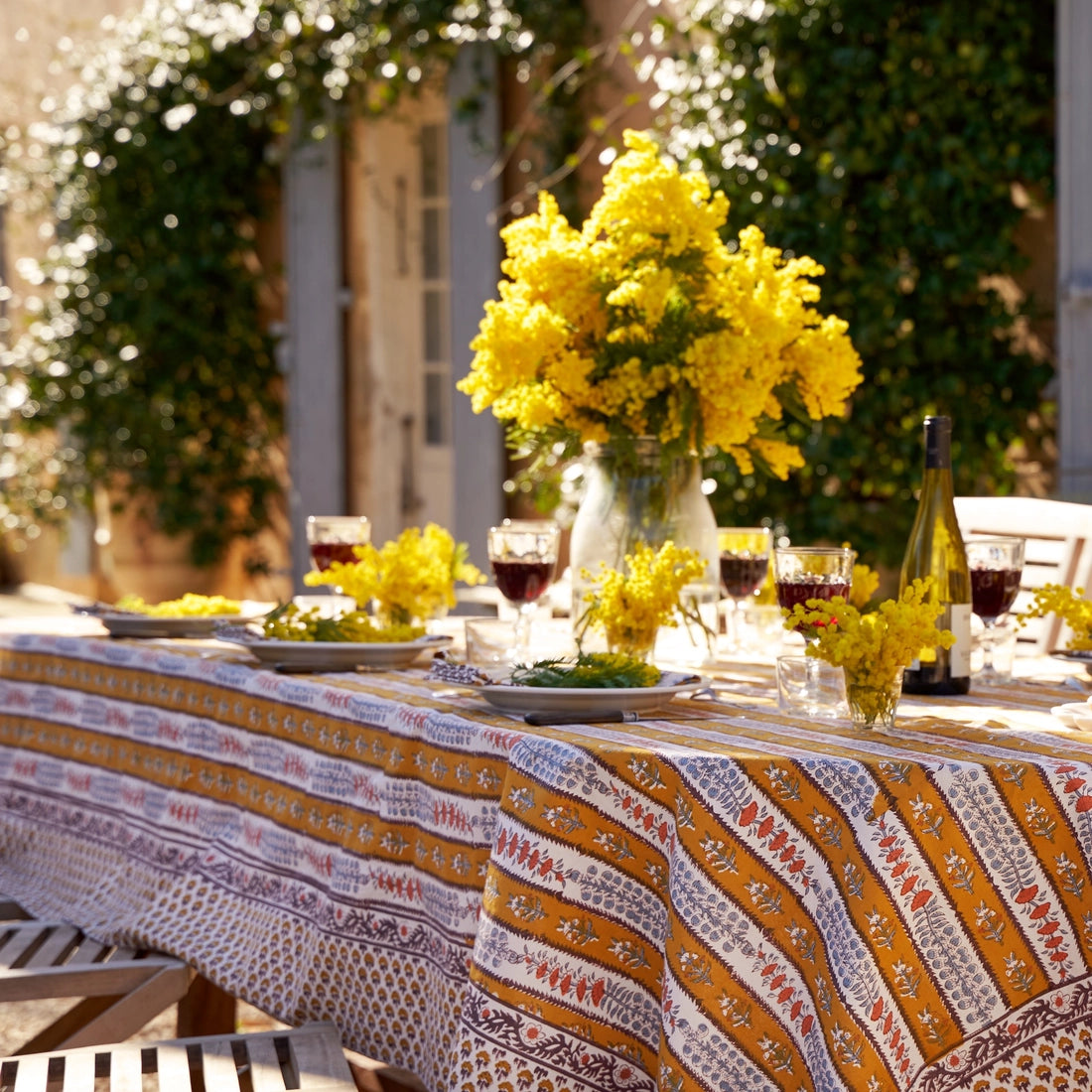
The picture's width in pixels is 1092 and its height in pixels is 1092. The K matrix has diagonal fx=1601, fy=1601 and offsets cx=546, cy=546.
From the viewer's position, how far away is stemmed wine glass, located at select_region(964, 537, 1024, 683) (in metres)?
2.03

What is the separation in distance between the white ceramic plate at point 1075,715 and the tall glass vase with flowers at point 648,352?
698mm

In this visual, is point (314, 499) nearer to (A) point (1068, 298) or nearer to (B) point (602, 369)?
(A) point (1068, 298)

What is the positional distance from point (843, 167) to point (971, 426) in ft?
2.58

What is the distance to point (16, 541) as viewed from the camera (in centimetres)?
783

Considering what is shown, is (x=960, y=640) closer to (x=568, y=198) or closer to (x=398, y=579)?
(x=398, y=579)

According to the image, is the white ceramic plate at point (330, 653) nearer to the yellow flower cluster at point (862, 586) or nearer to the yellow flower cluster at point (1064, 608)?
the yellow flower cluster at point (862, 586)

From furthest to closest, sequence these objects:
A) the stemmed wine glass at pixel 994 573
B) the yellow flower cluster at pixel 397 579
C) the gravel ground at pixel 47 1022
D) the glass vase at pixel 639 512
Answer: the gravel ground at pixel 47 1022 < the yellow flower cluster at pixel 397 579 < the glass vase at pixel 639 512 < the stemmed wine glass at pixel 994 573

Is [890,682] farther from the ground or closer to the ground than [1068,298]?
closer to the ground

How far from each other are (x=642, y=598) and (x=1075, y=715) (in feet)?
1.93

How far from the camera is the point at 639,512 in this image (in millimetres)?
2355

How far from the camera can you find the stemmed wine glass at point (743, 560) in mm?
2312

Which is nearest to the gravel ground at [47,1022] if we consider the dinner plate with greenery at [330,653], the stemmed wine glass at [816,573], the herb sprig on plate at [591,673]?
the dinner plate with greenery at [330,653]

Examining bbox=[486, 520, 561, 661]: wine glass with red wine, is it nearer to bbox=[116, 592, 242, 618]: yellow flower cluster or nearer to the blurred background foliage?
bbox=[116, 592, 242, 618]: yellow flower cluster

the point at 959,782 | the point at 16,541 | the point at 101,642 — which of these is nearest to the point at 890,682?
the point at 959,782
